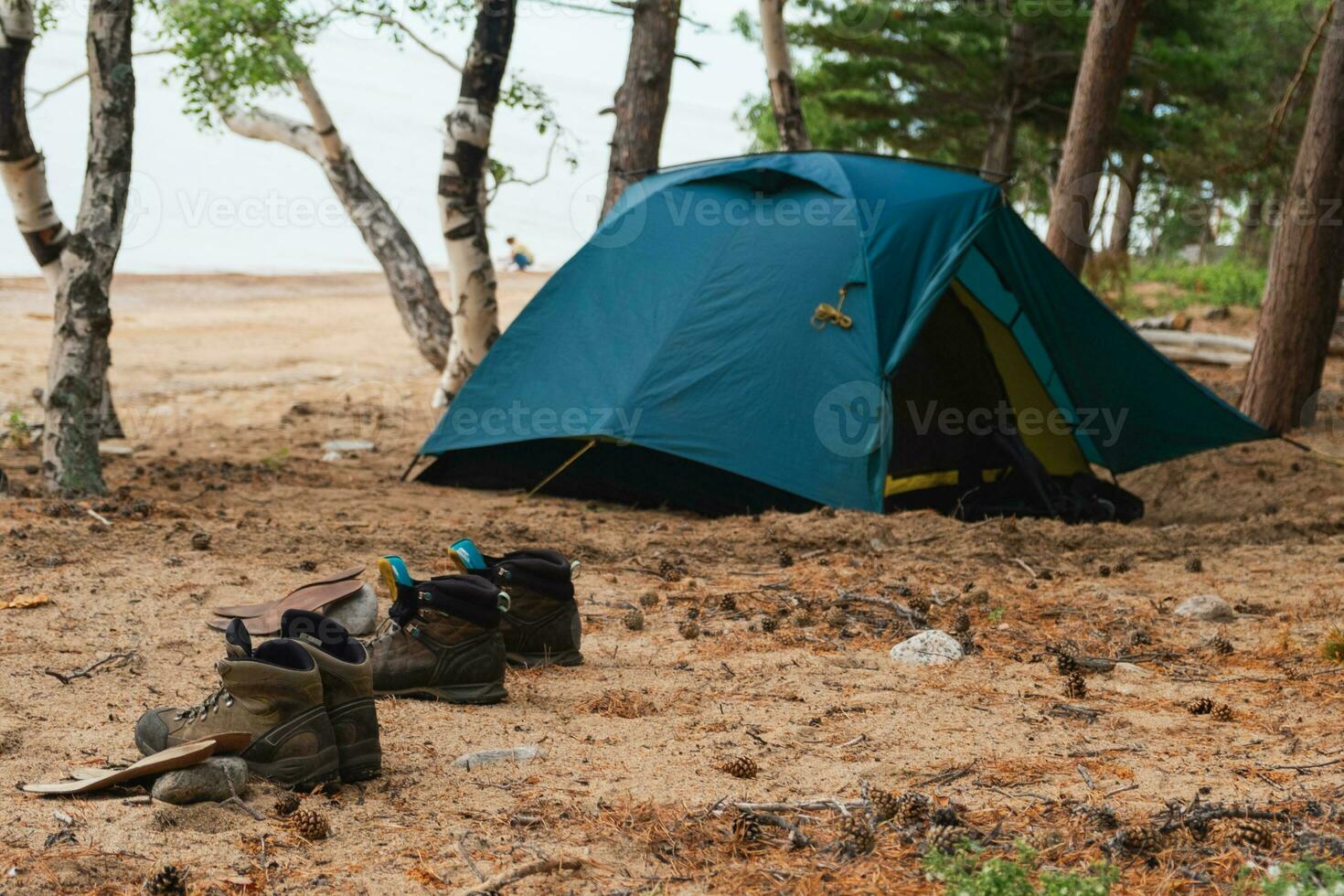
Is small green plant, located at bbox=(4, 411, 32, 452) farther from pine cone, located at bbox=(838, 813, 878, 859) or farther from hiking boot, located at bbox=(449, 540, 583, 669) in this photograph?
pine cone, located at bbox=(838, 813, 878, 859)

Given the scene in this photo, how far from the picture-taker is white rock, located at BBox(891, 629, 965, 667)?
3857 mm

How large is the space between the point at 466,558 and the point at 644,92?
6.95 metres

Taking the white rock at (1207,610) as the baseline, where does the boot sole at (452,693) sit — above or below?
below

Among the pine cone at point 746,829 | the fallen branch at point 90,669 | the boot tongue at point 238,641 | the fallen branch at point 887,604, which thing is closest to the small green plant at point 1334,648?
the fallen branch at point 887,604

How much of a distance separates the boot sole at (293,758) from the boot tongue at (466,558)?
90cm

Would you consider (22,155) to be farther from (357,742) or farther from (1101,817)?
(1101,817)

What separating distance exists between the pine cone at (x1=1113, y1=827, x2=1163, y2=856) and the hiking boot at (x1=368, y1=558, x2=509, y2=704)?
167cm

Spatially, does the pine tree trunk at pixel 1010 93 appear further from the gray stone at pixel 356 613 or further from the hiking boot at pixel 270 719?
the hiking boot at pixel 270 719

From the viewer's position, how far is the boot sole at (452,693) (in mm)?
3305

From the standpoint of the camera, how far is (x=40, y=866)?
2.18 m

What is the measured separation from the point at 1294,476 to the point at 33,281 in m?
20.5

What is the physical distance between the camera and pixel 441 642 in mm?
3285

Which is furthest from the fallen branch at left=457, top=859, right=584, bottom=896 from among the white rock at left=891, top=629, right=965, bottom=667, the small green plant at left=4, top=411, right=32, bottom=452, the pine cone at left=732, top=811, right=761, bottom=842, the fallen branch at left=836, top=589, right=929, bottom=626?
the small green plant at left=4, top=411, right=32, bottom=452

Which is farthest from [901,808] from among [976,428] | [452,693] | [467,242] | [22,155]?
[467,242]
